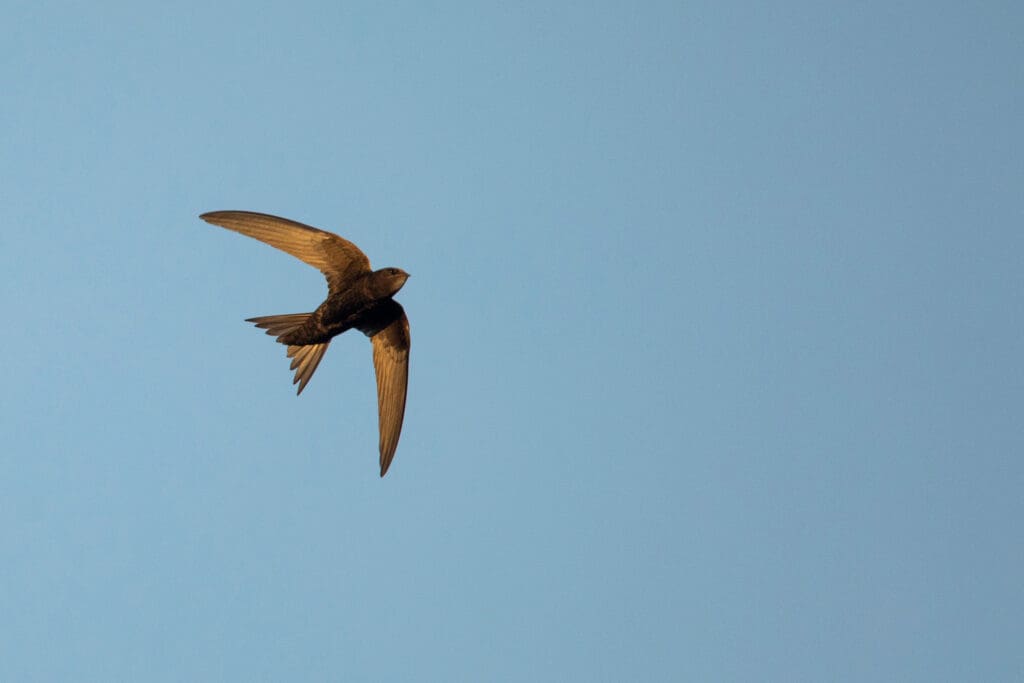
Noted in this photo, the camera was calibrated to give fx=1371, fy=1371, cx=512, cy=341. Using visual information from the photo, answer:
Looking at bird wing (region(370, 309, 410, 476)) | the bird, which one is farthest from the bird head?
bird wing (region(370, 309, 410, 476))

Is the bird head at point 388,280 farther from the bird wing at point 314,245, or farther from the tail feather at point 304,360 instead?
the tail feather at point 304,360

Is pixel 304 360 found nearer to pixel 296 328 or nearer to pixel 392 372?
pixel 296 328

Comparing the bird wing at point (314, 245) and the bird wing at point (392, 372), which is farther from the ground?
the bird wing at point (314, 245)

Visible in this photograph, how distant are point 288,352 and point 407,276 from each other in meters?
1.27

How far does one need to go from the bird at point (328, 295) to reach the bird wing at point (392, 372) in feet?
0.08

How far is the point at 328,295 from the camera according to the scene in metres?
12.4

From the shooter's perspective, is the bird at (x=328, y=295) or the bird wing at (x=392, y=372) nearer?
the bird at (x=328, y=295)

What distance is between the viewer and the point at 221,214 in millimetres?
12125

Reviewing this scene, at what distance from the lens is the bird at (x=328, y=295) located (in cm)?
1212

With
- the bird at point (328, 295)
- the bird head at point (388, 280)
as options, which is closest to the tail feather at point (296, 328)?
the bird at point (328, 295)

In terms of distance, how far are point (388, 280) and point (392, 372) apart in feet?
4.25

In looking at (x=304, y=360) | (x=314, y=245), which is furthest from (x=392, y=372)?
(x=314, y=245)

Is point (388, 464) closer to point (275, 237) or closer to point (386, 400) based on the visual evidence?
point (386, 400)

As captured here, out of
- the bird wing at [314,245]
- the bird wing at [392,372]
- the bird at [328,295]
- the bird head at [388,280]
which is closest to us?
the bird head at [388,280]
